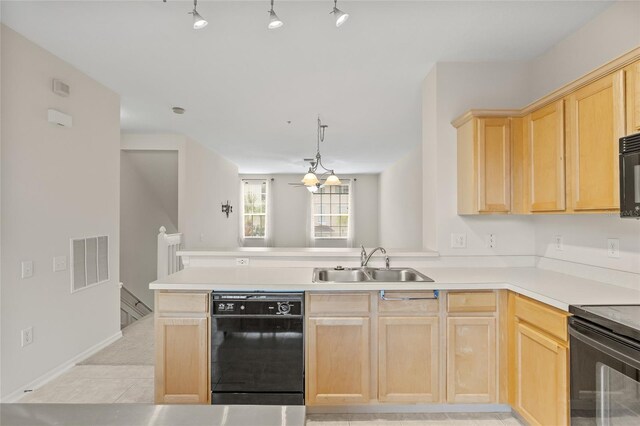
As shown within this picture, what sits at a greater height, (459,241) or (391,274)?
(459,241)

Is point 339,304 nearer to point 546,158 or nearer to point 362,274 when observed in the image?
point 362,274

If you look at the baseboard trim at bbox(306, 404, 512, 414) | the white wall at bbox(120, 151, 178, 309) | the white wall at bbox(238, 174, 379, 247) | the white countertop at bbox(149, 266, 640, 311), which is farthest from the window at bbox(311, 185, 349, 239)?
the baseboard trim at bbox(306, 404, 512, 414)

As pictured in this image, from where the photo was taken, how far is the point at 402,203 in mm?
6902

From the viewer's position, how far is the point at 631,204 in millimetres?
1515

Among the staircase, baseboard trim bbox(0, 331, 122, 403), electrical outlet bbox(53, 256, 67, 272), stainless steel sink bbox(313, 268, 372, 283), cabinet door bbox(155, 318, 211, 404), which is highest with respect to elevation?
electrical outlet bbox(53, 256, 67, 272)

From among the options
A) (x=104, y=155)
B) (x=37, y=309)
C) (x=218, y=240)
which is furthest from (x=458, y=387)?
(x=218, y=240)

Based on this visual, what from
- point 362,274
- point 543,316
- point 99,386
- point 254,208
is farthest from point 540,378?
point 254,208

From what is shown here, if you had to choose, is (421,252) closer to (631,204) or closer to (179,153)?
(631,204)

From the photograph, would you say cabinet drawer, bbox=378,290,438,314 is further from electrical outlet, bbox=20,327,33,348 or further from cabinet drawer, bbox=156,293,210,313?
electrical outlet, bbox=20,327,33,348

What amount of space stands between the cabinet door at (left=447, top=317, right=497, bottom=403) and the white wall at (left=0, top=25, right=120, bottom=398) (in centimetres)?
310

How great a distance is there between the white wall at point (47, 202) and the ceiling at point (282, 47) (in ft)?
0.88

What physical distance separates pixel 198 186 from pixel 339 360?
4266 mm

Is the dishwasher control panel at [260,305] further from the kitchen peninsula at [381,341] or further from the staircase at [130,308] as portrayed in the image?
the staircase at [130,308]

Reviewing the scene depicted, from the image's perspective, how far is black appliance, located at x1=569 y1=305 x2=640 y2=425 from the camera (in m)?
1.34
